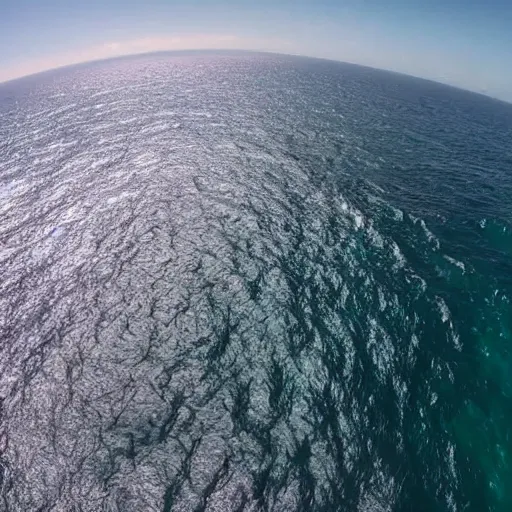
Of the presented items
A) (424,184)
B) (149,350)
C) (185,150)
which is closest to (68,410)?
(149,350)

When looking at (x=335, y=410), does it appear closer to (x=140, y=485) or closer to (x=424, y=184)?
(x=140, y=485)

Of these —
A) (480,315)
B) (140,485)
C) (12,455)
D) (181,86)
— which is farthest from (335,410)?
(181,86)

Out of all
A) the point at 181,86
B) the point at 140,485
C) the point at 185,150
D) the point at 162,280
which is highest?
the point at 181,86

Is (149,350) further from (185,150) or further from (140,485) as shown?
(185,150)

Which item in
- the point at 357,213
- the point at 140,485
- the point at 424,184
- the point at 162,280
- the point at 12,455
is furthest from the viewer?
the point at 424,184

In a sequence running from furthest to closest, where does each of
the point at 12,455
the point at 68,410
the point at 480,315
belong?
1. the point at 480,315
2. the point at 68,410
3. the point at 12,455

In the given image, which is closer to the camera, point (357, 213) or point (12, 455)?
point (12, 455)

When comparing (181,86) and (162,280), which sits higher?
(181,86)
